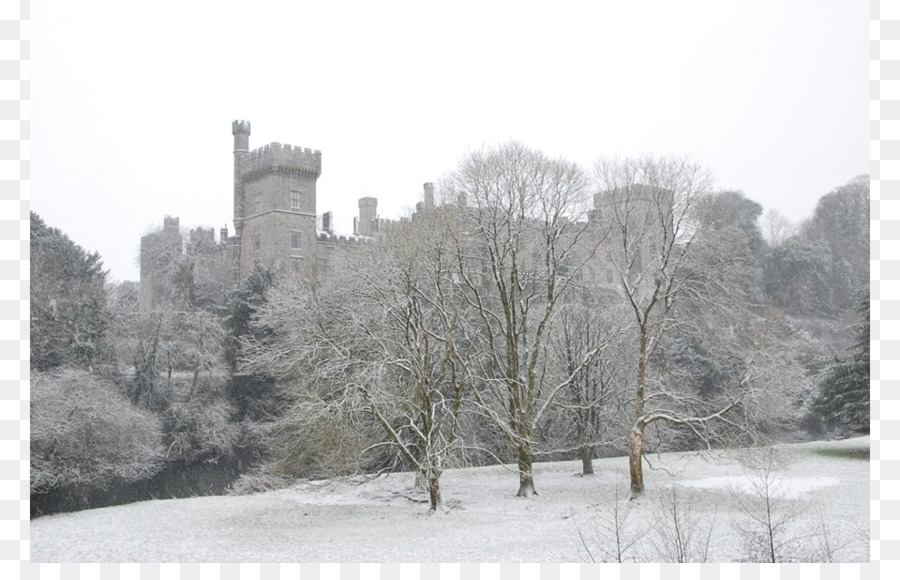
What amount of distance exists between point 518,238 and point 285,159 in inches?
436

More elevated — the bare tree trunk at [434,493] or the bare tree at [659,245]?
the bare tree at [659,245]

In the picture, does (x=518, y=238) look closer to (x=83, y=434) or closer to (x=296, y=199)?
(x=83, y=434)

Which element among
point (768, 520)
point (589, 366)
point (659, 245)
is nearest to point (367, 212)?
point (589, 366)

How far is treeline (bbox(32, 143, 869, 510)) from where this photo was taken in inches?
328

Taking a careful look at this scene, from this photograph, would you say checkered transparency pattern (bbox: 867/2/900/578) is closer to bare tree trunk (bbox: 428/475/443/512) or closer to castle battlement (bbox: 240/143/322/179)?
bare tree trunk (bbox: 428/475/443/512)

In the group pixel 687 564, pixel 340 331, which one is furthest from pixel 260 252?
pixel 687 564

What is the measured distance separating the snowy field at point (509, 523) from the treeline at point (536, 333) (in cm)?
49

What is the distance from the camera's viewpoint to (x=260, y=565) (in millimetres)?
5926

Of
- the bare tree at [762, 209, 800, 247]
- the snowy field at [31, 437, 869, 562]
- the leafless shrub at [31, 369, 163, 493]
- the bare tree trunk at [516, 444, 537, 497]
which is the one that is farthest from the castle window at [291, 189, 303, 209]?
the bare tree at [762, 209, 800, 247]

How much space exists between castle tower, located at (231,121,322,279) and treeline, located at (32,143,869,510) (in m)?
7.61

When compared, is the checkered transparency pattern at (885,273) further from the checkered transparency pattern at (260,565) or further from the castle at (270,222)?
the castle at (270,222)

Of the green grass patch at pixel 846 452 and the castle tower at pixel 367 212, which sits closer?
the green grass patch at pixel 846 452

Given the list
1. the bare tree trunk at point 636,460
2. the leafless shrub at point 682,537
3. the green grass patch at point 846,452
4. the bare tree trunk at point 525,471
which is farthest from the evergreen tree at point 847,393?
the bare tree trunk at point 525,471

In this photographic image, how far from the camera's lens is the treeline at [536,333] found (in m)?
8.32
